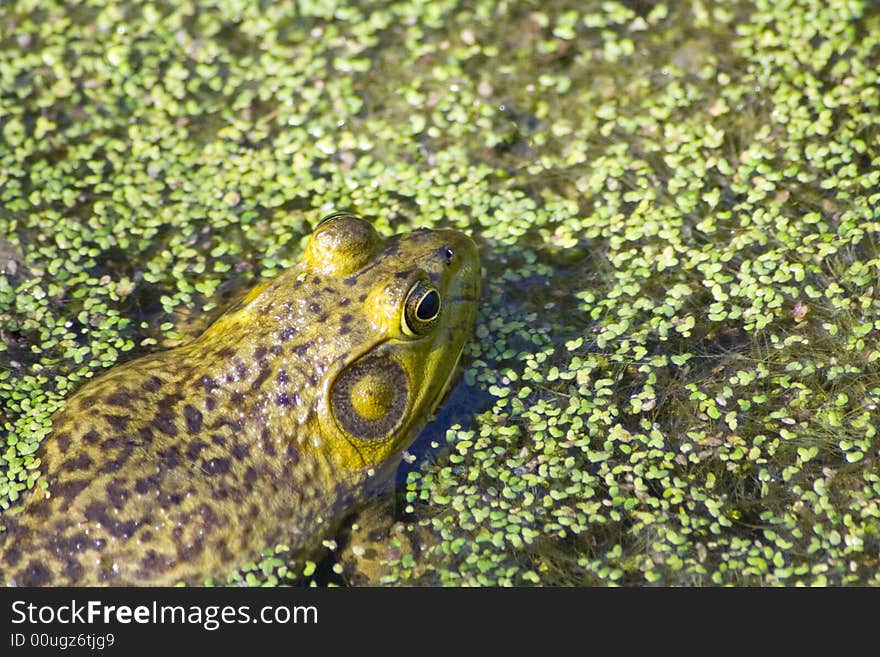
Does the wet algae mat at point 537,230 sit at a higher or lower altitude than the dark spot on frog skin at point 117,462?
lower

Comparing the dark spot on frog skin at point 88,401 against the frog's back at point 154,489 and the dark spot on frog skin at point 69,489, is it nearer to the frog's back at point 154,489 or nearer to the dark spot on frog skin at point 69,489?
the frog's back at point 154,489

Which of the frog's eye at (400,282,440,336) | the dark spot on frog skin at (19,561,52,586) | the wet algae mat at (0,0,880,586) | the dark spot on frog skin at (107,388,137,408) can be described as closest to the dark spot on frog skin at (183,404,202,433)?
the dark spot on frog skin at (107,388,137,408)

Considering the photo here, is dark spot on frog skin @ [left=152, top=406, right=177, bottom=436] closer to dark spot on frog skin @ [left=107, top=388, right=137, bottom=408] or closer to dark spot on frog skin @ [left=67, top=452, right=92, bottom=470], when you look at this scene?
dark spot on frog skin @ [left=107, top=388, right=137, bottom=408]

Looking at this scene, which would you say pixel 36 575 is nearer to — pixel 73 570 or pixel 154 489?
pixel 73 570

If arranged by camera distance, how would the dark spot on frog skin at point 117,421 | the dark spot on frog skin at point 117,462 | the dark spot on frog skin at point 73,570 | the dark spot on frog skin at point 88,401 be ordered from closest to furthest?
the dark spot on frog skin at point 73,570
the dark spot on frog skin at point 117,462
the dark spot on frog skin at point 117,421
the dark spot on frog skin at point 88,401

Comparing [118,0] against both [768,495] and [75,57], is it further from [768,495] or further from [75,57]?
[768,495]

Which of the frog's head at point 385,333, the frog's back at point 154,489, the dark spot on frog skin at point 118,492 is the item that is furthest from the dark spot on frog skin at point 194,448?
the frog's head at point 385,333

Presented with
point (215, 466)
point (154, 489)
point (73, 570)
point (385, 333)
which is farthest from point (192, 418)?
point (385, 333)
